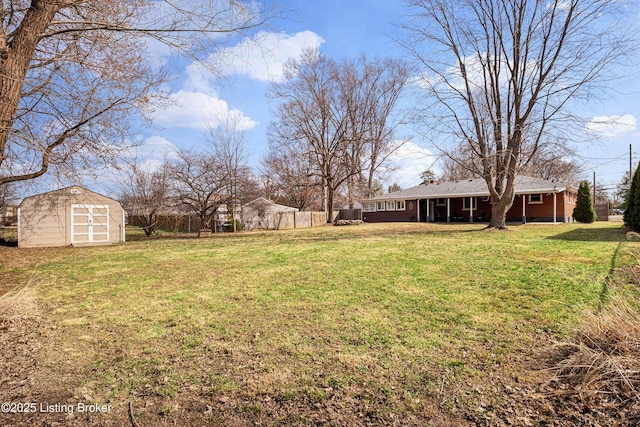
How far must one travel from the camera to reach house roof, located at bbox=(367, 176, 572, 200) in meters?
22.2

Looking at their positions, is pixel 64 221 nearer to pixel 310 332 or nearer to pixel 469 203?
pixel 310 332

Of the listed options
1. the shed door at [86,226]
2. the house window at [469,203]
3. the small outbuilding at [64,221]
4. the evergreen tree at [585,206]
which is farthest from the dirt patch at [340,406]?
the house window at [469,203]

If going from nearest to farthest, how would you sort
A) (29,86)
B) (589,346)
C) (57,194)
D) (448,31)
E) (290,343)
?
(589,346) → (290,343) → (29,86) → (57,194) → (448,31)

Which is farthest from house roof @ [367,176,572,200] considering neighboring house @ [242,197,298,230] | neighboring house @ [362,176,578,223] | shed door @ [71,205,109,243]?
shed door @ [71,205,109,243]

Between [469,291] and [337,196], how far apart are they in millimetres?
→ 32764

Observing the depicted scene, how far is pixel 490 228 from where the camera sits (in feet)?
54.1

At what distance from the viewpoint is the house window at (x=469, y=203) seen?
85.7 ft

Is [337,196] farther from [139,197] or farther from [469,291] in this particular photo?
[469,291]

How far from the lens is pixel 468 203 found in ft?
87.8

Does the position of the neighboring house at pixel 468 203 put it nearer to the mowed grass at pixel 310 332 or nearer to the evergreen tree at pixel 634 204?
the evergreen tree at pixel 634 204

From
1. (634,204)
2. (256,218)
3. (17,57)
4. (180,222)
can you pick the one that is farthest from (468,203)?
(17,57)

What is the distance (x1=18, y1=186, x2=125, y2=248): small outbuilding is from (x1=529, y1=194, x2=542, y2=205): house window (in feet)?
85.9

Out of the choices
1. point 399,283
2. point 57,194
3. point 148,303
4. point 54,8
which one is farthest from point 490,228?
→ point 57,194

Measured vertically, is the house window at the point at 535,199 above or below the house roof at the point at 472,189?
below
